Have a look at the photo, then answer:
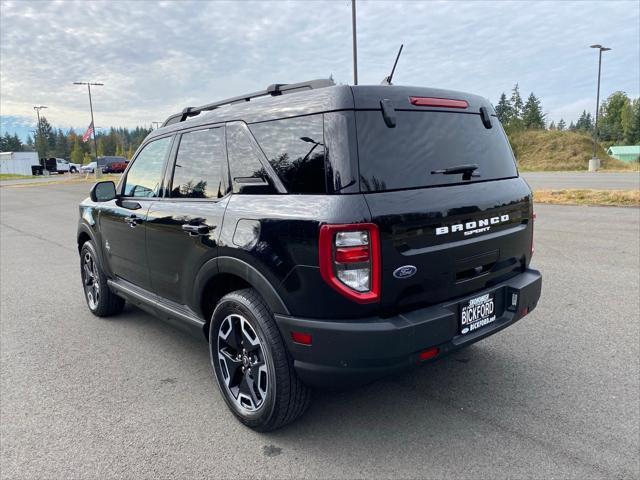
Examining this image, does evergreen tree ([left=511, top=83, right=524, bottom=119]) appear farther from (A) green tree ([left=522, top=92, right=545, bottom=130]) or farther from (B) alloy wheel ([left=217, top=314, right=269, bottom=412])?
(B) alloy wheel ([left=217, top=314, right=269, bottom=412])

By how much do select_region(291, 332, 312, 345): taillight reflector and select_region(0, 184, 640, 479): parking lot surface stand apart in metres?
0.68

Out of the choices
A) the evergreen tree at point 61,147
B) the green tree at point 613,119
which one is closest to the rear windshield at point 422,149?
the green tree at point 613,119

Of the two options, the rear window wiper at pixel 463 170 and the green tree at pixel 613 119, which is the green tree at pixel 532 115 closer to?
the green tree at pixel 613 119

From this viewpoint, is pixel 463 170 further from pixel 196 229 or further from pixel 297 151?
pixel 196 229

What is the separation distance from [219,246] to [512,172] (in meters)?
2.08

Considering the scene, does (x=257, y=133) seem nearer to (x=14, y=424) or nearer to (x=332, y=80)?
(x=332, y=80)

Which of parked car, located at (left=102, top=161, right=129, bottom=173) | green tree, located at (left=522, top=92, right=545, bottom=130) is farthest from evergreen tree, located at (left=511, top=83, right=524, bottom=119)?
parked car, located at (left=102, top=161, right=129, bottom=173)

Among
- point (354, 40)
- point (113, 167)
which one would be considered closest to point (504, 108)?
point (113, 167)

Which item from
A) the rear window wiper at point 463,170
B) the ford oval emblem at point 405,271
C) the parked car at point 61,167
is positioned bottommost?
the ford oval emblem at point 405,271

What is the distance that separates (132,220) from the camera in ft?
13.2

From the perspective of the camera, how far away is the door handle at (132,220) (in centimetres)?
394

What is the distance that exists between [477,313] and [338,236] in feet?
3.53

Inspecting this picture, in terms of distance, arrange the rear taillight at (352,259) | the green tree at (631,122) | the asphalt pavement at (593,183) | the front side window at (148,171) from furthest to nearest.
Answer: the green tree at (631,122) < the asphalt pavement at (593,183) < the front side window at (148,171) < the rear taillight at (352,259)

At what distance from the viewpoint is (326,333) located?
240 cm
